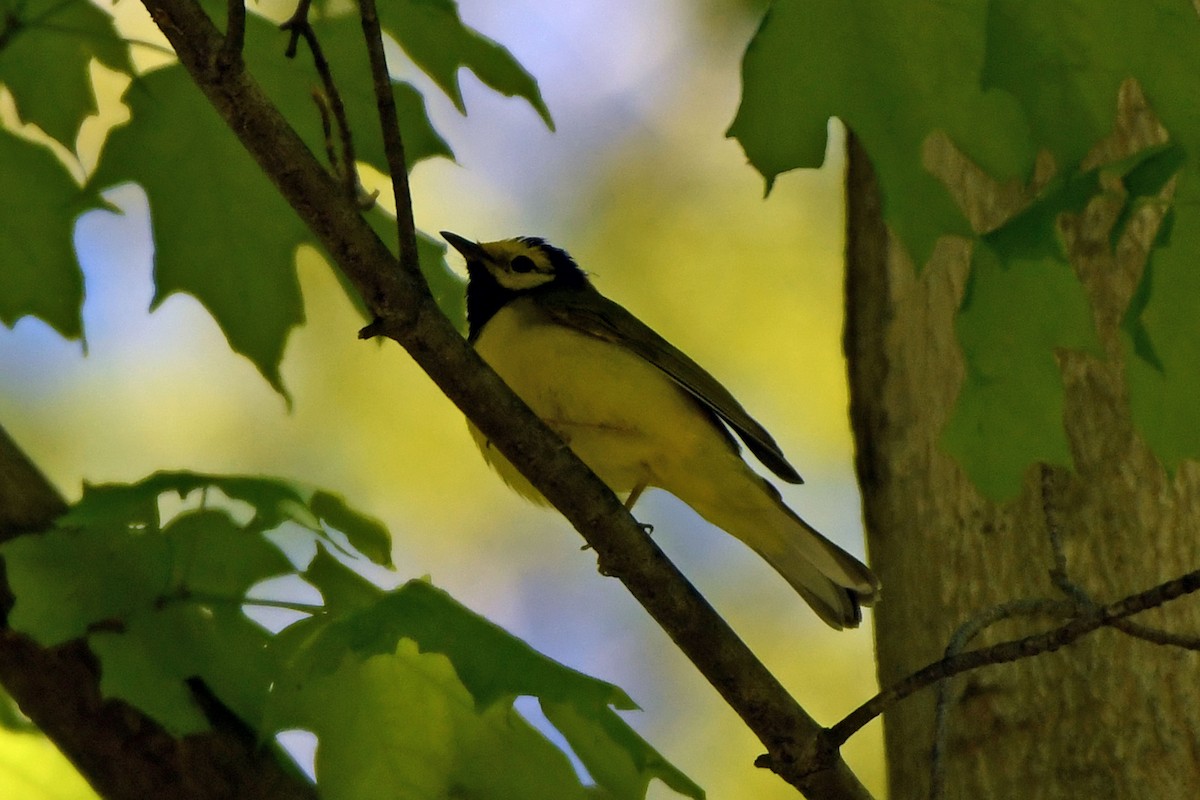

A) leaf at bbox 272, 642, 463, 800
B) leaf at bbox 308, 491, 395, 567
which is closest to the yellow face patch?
leaf at bbox 308, 491, 395, 567

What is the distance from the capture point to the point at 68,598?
9.32ft

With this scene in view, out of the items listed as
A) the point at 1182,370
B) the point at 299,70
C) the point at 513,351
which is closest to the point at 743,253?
the point at 513,351

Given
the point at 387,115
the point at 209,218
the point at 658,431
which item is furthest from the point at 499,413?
the point at 658,431

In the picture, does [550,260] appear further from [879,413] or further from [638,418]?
[879,413]

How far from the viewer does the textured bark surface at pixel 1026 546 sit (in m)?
3.21

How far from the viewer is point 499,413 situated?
2.61 metres

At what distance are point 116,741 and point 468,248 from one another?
97.4 inches

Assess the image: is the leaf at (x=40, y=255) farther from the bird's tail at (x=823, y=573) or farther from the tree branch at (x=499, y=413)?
the bird's tail at (x=823, y=573)

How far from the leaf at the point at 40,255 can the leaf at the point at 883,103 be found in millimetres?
1533

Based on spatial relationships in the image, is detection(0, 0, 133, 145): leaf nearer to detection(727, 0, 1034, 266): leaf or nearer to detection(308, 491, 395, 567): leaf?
detection(308, 491, 395, 567): leaf

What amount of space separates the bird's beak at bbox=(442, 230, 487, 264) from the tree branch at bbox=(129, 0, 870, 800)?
Answer: 87.8 inches

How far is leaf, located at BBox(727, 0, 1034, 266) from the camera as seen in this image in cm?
254

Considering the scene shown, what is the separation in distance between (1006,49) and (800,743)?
53.1 inches

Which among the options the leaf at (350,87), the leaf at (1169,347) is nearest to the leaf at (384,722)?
the leaf at (350,87)
